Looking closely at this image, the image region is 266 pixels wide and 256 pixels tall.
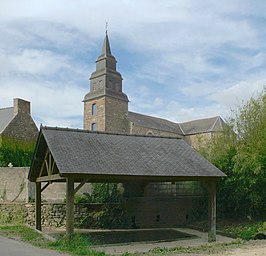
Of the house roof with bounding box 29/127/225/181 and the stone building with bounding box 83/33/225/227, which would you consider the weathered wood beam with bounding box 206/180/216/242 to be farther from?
the stone building with bounding box 83/33/225/227

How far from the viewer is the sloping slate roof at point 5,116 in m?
28.4

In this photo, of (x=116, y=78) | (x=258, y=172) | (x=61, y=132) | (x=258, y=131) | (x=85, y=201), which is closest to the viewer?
(x=61, y=132)

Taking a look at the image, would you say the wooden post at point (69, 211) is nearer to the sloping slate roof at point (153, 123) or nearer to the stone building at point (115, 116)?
the stone building at point (115, 116)

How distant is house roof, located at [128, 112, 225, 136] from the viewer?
4681 centimetres

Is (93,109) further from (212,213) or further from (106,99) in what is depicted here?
(212,213)

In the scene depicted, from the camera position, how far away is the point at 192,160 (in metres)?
13.6

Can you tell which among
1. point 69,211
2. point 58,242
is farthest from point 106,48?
point 58,242

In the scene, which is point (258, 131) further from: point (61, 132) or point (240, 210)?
point (61, 132)

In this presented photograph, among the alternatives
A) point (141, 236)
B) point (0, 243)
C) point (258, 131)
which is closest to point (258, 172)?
point (258, 131)

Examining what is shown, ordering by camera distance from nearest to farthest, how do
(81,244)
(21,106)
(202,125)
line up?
(81,244) < (21,106) < (202,125)

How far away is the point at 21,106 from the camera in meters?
29.4

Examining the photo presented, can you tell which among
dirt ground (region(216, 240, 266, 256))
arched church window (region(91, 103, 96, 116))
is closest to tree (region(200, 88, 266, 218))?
dirt ground (region(216, 240, 266, 256))

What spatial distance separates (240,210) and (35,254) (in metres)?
10.6

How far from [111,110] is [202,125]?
39.2ft
